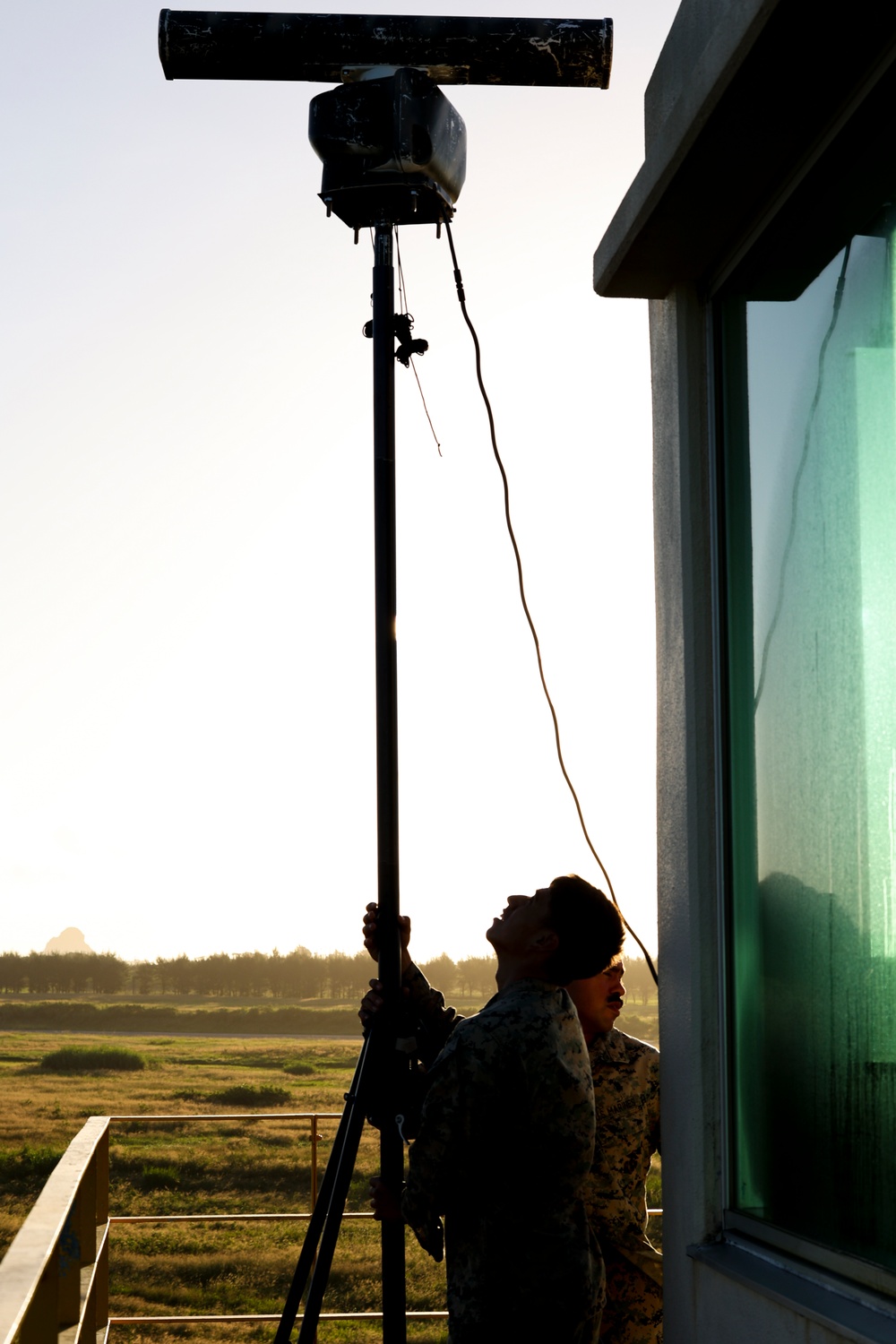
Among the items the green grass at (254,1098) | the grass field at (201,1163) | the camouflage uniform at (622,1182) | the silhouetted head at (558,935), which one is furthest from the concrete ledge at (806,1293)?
the green grass at (254,1098)

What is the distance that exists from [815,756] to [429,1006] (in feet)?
2.85

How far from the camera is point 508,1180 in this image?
5.75ft

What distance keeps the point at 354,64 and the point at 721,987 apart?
1.61 meters

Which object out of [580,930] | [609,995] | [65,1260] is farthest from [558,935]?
[65,1260]

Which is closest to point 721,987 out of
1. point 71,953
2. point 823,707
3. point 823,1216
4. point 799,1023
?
point 799,1023

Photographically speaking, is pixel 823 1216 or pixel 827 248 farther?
pixel 827 248

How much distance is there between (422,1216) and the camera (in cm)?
174

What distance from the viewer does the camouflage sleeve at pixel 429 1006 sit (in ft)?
6.89

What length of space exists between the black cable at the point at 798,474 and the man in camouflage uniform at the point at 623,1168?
671mm

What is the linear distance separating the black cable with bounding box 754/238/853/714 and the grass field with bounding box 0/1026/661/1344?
14321 mm

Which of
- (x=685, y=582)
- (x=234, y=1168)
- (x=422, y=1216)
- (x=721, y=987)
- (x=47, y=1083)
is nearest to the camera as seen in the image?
(x=422, y=1216)

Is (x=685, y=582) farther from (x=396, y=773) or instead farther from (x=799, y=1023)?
(x=799, y=1023)

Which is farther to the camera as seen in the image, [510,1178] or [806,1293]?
[510,1178]

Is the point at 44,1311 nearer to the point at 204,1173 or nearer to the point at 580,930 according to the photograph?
the point at 580,930
